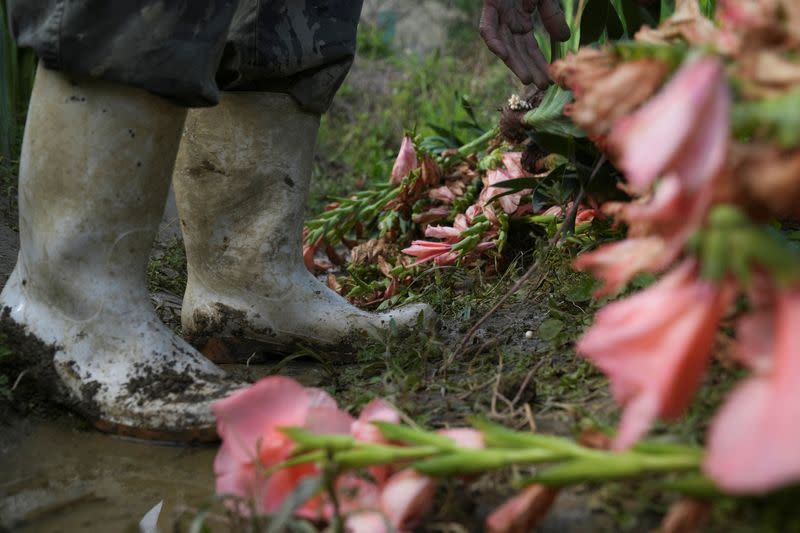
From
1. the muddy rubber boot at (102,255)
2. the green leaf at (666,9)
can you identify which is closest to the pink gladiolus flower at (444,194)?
the green leaf at (666,9)

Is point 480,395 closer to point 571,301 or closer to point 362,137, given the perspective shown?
point 571,301

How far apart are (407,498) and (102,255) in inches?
30.7

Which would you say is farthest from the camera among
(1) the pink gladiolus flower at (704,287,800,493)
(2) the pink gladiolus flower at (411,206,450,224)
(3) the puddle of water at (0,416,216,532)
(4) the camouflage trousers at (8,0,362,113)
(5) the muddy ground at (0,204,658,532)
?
(2) the pink gladiolus flower at (411,206,450,224)

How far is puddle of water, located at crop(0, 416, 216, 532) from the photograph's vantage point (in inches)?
42.5

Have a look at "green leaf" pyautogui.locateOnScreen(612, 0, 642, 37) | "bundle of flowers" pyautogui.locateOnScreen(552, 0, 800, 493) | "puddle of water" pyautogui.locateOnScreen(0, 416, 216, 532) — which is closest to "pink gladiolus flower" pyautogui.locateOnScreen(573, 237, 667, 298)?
"bundle of flowers" pyautogui.locateOnScreen(552, 0, 800, 493)

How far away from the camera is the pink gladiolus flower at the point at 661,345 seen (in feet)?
2.03

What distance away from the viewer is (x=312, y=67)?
5.61 ft

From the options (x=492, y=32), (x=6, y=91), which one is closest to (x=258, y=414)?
(x=492, y=32)

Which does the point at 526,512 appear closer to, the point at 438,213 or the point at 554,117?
the point at 554,117

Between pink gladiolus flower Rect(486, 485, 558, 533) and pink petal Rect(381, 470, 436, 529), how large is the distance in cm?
7

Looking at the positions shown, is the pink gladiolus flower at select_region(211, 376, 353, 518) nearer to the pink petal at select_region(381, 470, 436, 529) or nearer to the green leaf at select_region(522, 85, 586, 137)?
the pink petal at select_region(381, 470, 436, 529)

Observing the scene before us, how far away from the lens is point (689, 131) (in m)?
0.62

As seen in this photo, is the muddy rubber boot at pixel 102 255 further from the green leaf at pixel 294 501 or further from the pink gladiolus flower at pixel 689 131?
the pink gladiolus flower at pixel 689 131

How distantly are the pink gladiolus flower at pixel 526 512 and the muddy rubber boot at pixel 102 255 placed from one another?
2.02 ft
